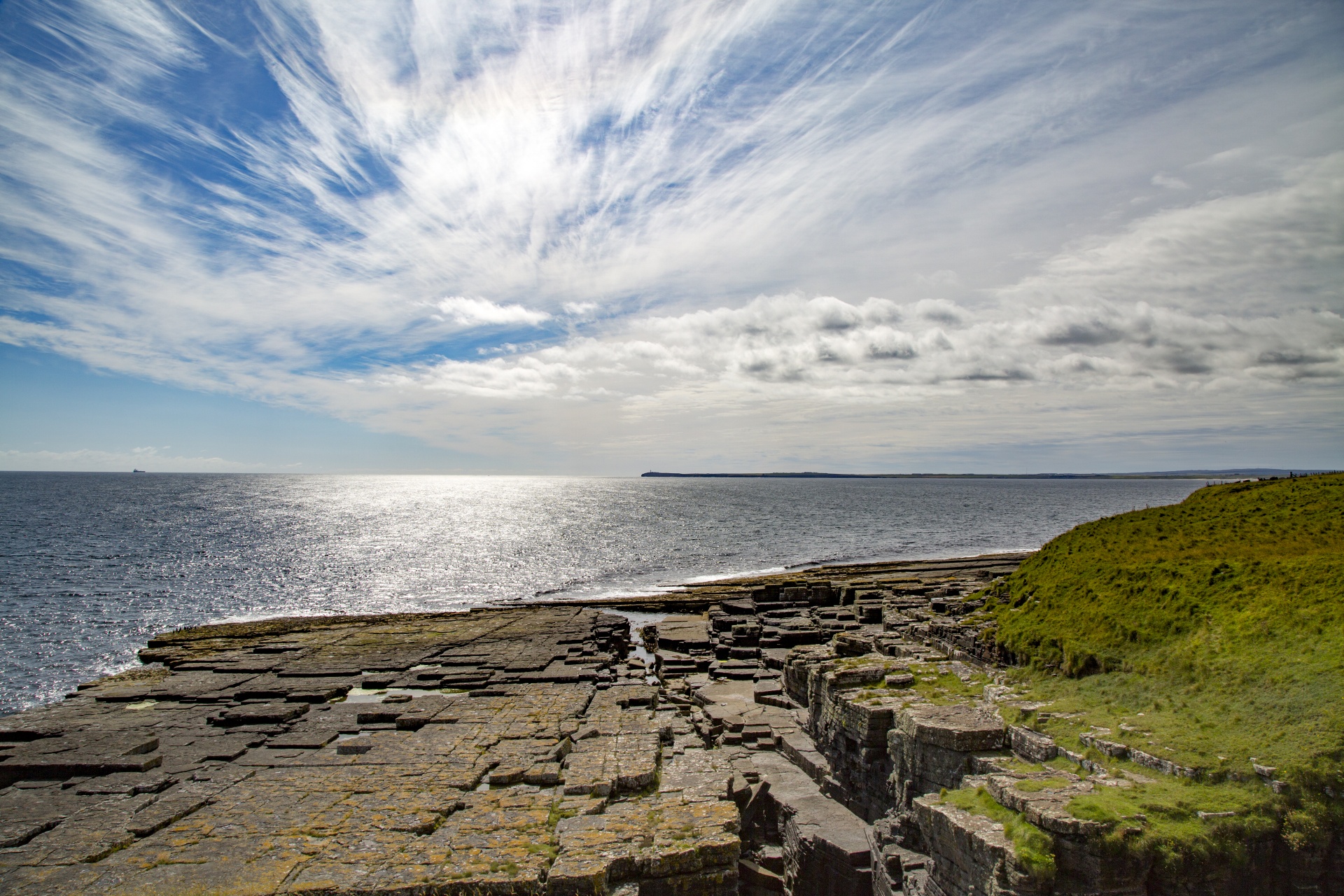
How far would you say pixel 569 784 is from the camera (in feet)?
49.5

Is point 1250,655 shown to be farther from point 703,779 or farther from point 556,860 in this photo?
point 556,860

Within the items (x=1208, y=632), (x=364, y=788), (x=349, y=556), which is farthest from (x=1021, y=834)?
(x=349, y=556)

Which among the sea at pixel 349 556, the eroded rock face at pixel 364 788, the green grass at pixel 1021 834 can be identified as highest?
the green grass at pixel 1021 834

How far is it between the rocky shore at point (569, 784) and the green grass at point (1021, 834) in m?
0.05

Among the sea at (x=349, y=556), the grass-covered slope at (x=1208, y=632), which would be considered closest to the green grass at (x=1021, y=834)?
the grass-covered slope at (x=1208, y=632)

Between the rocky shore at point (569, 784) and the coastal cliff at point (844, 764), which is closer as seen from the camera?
the coastal cliff at point (844, 764)

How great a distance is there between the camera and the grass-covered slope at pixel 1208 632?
11047 millimetres

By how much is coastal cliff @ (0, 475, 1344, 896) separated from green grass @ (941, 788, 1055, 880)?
49 mm

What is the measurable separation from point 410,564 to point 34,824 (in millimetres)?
68584

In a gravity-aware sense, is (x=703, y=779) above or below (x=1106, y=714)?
below

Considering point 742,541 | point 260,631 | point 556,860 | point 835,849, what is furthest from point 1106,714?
point 742,541

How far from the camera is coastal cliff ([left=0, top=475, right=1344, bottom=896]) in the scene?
10.3 m

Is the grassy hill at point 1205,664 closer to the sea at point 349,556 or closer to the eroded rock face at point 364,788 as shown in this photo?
the eroded rock face at point 364,788

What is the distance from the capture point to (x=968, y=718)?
46.4 feet
